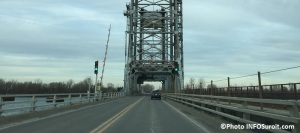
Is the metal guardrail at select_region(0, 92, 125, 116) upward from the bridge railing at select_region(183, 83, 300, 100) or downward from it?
downward

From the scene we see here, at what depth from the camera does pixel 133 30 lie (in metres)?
66.6

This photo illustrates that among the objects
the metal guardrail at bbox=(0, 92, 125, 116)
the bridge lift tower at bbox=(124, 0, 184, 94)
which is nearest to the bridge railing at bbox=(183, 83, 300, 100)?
the metal guardrail at bbox=(0, 92, 125, 116)

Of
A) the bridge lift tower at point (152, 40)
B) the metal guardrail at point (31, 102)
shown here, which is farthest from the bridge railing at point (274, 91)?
the bridge lift tower at point (152, 40)

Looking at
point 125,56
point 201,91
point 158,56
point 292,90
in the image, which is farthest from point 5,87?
point 158,56

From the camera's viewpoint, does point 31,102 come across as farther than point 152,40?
No

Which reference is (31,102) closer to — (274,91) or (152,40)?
(274,91)

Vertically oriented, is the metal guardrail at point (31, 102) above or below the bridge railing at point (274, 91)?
below

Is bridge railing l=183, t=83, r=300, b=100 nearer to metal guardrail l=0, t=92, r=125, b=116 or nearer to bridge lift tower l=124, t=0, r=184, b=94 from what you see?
metal guardrail l=0, t=92, r=125, b=116

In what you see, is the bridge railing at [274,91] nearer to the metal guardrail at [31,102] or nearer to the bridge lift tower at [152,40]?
the metal guardrail at [31,102]

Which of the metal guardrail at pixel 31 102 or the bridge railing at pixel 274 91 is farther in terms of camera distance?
the metal guardrail at pixel 31 102

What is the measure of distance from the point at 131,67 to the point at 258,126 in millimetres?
55227

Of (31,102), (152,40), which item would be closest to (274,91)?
(31,102)

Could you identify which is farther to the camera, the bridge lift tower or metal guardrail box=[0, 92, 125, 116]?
the bridge lift tower

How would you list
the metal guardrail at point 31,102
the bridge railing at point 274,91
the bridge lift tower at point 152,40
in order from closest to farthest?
1. the bridge railing at point 274,91
2. the metal guardrail at point 31,102
3. the bridge lift tower at point 152,40
